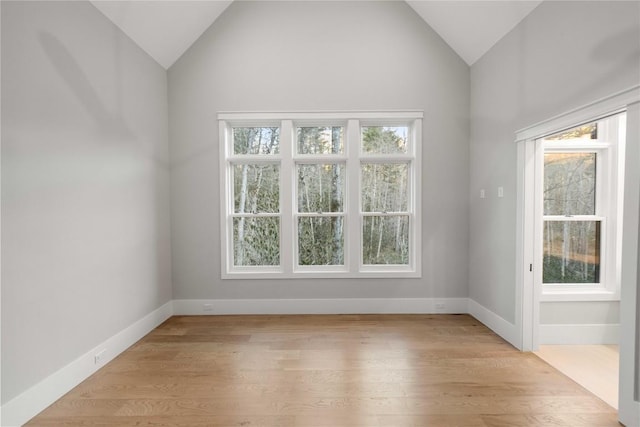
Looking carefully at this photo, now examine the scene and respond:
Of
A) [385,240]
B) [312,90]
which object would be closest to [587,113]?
[385,240]

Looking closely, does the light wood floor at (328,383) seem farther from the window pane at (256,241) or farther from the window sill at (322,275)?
the window pane at (256,241)

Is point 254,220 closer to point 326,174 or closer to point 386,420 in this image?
point 326,174

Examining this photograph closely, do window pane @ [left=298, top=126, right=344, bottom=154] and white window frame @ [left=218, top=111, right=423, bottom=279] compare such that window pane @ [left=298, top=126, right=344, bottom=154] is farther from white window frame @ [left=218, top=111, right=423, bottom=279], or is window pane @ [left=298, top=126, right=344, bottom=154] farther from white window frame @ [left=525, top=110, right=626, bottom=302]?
white window frame @ [left=525, top=110, right=626, bottom=302]

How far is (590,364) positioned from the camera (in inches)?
102

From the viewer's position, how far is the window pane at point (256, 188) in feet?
12.7

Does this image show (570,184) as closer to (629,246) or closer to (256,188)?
(629,246)

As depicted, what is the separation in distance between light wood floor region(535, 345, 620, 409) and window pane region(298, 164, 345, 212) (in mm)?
2624

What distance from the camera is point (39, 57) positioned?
2.01m

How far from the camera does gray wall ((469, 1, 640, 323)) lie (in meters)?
1.90

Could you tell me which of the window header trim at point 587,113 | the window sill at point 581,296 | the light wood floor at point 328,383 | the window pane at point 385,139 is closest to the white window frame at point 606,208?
the window sill at point 581,296

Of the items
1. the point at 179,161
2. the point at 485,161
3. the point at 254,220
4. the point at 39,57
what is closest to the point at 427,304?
the point at 485,161

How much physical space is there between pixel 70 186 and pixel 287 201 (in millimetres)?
2123

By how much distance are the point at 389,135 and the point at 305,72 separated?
1319 millimetres

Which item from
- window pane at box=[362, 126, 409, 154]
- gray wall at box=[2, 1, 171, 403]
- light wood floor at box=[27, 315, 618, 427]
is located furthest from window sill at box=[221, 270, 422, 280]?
window pane at box=[362, 126, 409, 154]
